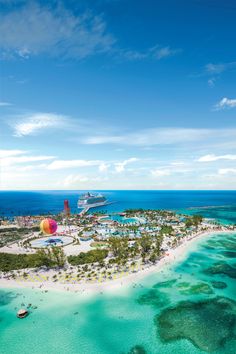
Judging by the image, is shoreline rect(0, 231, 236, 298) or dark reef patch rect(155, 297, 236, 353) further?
shoreline rect(0, 231, 236, 298)

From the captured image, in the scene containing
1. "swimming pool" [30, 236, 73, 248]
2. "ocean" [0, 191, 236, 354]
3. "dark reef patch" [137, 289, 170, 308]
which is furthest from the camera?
"swimming pool" [30, 236, 73, 248]

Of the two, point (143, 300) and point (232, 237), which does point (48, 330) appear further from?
point (232, 237)

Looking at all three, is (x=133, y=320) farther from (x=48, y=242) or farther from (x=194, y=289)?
(x=48, y=242)

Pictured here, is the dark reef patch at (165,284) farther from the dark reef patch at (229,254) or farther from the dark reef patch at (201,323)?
the dark reef patch at (229,254)

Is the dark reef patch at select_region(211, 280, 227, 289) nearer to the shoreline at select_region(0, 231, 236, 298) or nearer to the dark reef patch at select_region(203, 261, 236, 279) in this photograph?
the dark reef patch at select_region(203, 261, 236, 279)

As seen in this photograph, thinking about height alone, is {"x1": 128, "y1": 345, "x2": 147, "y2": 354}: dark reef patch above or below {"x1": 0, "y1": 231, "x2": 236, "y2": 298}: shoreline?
below

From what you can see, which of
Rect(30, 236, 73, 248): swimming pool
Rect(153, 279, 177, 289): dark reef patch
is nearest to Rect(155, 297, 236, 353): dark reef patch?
Rect(153, 279, 177, 289): dark reef patch

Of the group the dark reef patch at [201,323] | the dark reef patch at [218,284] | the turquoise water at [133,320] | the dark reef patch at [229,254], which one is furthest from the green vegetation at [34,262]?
the dark reef patch at [229,254]

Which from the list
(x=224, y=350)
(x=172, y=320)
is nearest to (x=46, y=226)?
(x=172, y=320)
